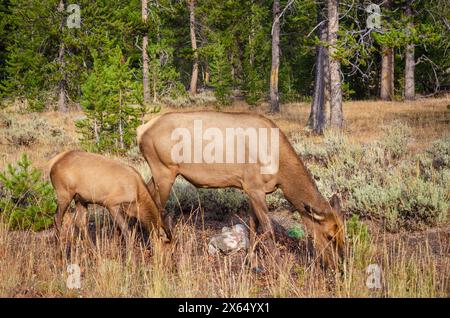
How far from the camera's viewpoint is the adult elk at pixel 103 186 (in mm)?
6492

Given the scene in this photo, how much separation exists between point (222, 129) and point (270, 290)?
2.58m

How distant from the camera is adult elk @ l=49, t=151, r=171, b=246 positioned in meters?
6.49

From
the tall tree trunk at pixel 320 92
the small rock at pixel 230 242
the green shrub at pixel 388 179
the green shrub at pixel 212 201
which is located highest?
the tall tree trunk at pixel 320 92

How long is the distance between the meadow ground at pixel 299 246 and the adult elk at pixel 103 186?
1.27 feet

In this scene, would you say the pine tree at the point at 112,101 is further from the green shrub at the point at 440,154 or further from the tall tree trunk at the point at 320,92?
the green shrub at the point at 440,154

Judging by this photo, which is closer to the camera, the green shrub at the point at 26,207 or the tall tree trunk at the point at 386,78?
the green shrub at the point at 26,207

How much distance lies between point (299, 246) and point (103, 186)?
2788mm

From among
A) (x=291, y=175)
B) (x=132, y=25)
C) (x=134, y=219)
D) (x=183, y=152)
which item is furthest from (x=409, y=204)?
(x=132, y=25)

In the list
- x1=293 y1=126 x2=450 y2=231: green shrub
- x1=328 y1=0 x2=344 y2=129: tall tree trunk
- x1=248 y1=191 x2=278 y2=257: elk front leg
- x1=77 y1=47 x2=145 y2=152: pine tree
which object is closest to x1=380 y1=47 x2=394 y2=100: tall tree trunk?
x1=328 y1=0 x2=344 y2=129: tall tree trunk

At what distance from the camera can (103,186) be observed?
6.66 metres

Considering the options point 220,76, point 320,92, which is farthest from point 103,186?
point 220,76

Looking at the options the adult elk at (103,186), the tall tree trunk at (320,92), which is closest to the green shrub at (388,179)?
the adult elk at (103,186)

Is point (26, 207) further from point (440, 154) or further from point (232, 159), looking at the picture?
point (440, 154)

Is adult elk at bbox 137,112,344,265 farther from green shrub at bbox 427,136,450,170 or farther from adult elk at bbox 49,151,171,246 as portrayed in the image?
green shrub at bbox 427,136,450,170
